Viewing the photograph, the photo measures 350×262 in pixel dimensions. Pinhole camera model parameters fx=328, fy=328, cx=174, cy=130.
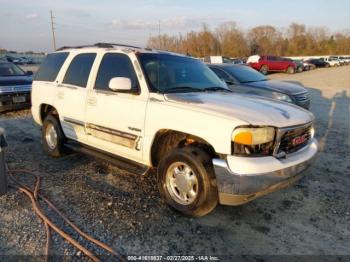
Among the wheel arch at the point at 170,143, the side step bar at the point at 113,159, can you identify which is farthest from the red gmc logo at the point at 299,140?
the side step bar at the point at 113,159

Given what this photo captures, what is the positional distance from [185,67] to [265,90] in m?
4.66

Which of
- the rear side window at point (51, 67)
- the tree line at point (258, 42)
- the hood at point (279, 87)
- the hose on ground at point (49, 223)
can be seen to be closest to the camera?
the hose on ground at point (49, 223)

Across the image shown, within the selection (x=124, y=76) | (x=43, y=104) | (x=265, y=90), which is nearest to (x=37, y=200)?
(x=124, y=76)

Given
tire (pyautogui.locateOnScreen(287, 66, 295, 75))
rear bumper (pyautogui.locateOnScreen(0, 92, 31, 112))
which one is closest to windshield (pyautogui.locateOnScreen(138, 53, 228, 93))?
rear bumper (pyautogui.locateOnScreen(0, 92, 31, 112))

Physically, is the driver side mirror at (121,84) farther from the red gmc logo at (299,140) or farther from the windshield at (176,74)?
the red gmc logo at (299,140)

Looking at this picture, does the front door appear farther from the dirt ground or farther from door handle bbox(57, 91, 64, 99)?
door handle bbox(57, 91, 64, 99)

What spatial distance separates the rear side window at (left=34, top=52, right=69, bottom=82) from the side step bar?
130 centimetres

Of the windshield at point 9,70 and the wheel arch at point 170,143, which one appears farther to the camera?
the windshield at point 9,70

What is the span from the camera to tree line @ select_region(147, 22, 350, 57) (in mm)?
78000

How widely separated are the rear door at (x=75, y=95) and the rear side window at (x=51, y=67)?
336 mm

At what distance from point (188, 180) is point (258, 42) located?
86981 mm

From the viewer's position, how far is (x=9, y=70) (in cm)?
1108

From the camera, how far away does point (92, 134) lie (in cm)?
479

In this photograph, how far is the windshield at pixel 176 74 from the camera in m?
4.21
